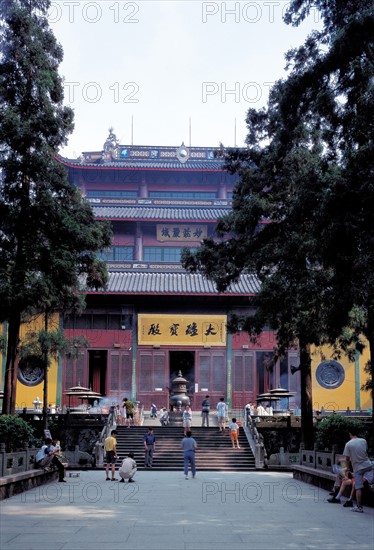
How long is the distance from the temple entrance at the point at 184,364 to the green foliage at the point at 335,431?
18091 millimetres

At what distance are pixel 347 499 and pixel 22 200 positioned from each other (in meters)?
10.5

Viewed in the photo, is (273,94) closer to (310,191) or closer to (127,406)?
(310,191)

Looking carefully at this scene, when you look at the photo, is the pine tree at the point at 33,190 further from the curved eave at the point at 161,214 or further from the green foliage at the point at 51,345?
the curved eave at the point at 161,214

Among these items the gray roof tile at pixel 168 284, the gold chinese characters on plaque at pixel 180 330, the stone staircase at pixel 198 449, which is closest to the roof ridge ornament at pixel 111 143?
the gray roof tile at pixel 168 284

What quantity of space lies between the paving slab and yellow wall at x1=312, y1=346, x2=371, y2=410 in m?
18.2

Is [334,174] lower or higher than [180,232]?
lower

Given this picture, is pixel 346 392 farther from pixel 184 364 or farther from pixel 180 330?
pixel 180 330

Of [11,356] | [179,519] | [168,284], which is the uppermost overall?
[168,284]

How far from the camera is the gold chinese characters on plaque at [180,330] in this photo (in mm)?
33812

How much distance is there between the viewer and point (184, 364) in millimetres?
35531

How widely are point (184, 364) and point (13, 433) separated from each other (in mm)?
20491

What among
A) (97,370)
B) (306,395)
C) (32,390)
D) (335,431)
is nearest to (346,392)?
(97,370)

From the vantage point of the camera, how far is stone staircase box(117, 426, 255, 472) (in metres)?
23.2

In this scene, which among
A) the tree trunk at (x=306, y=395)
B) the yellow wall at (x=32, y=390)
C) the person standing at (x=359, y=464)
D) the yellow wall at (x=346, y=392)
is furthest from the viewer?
the yellow wall at (x=346, y=392)
